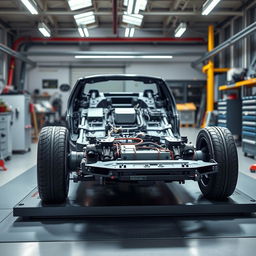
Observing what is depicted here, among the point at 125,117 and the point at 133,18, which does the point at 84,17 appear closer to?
the point at 133,18

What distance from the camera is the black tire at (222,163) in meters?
3.08

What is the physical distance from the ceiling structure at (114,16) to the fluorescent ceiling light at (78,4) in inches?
10.2

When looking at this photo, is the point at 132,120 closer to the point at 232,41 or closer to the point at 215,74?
the point at 232,41

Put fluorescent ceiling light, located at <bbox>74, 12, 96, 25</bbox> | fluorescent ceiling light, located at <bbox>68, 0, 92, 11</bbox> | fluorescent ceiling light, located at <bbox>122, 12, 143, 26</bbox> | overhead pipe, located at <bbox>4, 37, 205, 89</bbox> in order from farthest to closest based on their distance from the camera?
overhead pipe, located at <bbox>4, 37, 205, 89</bbox>
fluorescent ceiling light, located at <bbox>122, 12, 143, 26</bbox>
fluorescent ceiling light, located at <bbox>74, 12, 96, 25</bbox>
fluorescent ceiling light, located at <bbox>68, 0, 92, 11</bbox>

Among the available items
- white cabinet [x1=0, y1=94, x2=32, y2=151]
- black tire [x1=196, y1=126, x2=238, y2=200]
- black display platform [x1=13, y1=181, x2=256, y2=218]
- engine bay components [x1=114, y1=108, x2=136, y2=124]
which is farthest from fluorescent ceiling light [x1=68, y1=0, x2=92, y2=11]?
black tire [x1=196, y1=126, x2=238, y2=200]

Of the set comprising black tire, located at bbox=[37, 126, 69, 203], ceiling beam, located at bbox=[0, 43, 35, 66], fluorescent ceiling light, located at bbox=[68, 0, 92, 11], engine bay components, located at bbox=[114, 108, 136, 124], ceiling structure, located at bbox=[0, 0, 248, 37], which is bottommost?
black tire, located at bbox=[37, 126, 69, 203]

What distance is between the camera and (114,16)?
30.4ft

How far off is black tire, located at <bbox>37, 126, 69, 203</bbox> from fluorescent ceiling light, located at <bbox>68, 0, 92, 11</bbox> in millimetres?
7811

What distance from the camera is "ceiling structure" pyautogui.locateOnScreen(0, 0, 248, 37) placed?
10.6m

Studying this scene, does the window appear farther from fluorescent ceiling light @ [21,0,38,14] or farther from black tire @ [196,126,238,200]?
black tire @ [196,126,238,200]

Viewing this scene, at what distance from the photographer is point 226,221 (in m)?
2.90

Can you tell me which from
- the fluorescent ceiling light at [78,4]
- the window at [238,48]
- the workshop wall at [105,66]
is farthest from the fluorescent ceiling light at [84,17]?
the window at [238,48]

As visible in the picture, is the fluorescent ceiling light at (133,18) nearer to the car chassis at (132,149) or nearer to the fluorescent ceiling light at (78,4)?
the fluorescent ceiling light at (78,4)

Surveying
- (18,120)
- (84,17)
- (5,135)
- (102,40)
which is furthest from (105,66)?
(5,135)
